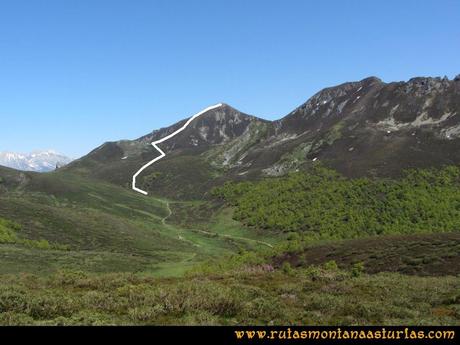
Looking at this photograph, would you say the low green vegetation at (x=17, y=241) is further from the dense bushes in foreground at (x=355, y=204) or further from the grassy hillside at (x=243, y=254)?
the dense bushes in foreground at (x=355, y=204)

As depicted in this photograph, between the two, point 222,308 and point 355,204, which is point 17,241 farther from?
point 355,204

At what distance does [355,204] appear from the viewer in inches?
4518

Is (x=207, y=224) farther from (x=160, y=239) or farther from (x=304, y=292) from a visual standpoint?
(x=304, y=292)

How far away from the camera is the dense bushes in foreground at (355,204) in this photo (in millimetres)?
99562

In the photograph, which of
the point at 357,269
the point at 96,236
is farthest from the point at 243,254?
the point at 96,236

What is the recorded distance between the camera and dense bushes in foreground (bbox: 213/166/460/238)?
327 ft

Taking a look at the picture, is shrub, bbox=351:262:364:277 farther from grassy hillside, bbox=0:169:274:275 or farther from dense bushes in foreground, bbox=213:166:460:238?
dense bushes in foreground, bbox=213:166:460:238

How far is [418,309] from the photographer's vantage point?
20.4 metres

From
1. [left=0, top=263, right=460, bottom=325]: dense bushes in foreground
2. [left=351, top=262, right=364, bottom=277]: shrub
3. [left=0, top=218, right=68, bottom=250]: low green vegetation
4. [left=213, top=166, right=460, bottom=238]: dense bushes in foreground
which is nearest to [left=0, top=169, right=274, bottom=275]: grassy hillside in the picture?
[left=0, top=218, right=68, bottom=250]: low green vegetation

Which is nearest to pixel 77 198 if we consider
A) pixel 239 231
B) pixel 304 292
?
pixel 239 231

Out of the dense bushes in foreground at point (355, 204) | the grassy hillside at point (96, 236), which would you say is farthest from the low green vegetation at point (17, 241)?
the dense bushes in foreground at point (355, 204)

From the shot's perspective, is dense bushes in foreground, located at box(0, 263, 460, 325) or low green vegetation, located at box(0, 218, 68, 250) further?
low green vegetation, located at box(0, 218, 68, 250)

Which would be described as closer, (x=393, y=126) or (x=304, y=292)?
(x=304, y=292)
